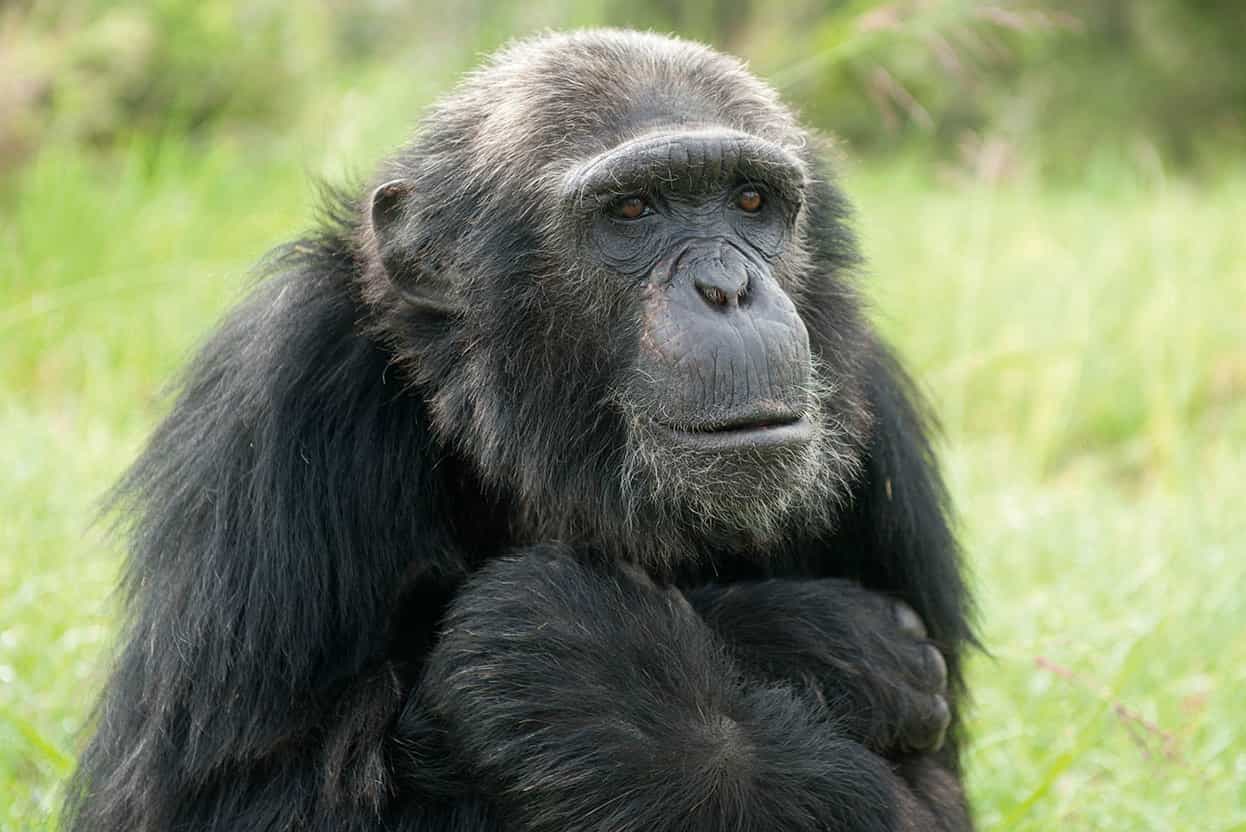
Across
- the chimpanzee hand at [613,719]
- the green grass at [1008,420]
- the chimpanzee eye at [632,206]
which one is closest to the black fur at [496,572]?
the chimpanzee hand at [613,719]

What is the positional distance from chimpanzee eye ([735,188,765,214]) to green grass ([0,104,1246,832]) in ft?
3.05

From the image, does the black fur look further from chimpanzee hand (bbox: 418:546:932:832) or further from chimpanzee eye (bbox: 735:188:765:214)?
chimpanzee eye (bbox: 735:188:765:214)

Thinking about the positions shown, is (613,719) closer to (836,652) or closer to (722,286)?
(836,652)

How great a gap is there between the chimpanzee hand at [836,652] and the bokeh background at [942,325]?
570 mm

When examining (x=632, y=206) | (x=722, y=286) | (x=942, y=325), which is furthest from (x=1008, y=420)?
(x=722, y=286)

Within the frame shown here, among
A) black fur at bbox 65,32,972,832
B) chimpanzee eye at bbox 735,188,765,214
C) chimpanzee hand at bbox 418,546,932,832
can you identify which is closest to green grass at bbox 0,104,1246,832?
black fur at bbox 65,32,972,832

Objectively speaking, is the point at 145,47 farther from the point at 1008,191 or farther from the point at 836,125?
the point at 836,125

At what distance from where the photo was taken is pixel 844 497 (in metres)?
4.63

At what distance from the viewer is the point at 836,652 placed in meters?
4.06

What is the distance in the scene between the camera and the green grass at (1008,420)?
5.27m

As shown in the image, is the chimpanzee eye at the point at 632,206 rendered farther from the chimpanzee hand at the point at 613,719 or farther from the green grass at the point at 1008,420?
the green grass at the point at 1008,420

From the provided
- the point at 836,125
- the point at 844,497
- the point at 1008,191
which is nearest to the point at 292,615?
the point at 844,497

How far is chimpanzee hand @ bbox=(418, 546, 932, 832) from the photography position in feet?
11.7

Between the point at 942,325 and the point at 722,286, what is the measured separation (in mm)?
7181
